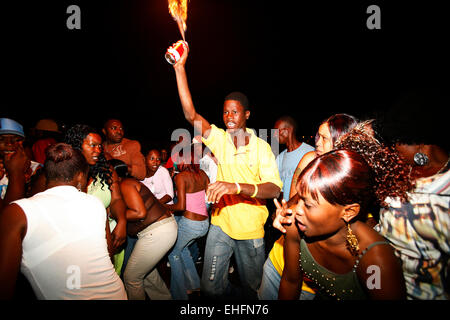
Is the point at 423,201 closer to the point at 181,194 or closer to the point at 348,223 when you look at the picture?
the point at 348,223

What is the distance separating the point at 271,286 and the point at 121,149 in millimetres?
4275

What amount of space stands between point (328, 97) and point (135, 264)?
1055 centimetres

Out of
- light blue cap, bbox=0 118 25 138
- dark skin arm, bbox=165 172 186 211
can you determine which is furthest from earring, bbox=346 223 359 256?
light blue cap, bbox=0 118 25 138

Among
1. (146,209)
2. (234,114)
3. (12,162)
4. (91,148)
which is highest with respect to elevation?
(234,114)

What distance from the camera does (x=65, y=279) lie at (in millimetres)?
1479

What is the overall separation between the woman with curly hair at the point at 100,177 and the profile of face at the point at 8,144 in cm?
89

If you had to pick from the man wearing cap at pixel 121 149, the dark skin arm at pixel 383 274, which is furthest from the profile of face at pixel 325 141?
the man wearing cap at pixel 121 149

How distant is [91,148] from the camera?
276 centimetres

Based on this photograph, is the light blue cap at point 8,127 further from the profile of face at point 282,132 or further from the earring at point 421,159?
the earring at point 421,159

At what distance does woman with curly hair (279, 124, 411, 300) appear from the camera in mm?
1266

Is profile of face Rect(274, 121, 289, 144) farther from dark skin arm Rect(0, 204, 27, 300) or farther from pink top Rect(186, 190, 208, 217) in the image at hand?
dark skin arm Rect(0, 204, 27, 300)

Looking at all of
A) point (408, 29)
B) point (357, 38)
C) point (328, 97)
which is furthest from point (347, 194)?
point (328, 97)

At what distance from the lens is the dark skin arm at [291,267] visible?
164 centimetres

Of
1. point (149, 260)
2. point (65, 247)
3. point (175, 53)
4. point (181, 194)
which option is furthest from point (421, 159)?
point (149, 260)
